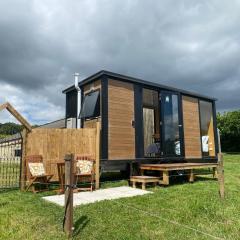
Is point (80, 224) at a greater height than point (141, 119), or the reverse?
point (141, 119)

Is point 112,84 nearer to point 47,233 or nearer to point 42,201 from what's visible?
point 42,201

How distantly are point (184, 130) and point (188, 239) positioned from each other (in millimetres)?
7182

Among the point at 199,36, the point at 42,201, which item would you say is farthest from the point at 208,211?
the point at 199,36

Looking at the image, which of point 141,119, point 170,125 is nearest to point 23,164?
point 141,119

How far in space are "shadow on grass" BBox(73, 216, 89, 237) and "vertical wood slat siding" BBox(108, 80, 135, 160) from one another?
11.7 feet

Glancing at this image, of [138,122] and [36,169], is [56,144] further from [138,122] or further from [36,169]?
[138,122]

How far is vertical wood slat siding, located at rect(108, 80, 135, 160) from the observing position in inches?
313

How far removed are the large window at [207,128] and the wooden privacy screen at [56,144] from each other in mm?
5726

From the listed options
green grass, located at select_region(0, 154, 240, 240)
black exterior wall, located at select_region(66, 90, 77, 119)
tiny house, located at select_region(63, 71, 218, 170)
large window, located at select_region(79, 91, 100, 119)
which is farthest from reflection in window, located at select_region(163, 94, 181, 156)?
green grass, located at select_region(0, 154, 240, 240)

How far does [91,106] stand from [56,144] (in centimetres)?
179

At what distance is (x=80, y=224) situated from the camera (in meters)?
4.01

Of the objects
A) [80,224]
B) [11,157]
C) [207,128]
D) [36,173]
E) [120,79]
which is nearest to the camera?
[80,224]

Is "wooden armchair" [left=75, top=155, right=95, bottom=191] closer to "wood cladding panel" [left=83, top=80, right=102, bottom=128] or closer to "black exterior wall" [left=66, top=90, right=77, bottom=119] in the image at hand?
"wood cladding panel" [left=83, top=80, right=102, bottom=128]

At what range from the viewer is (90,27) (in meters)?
8.31
